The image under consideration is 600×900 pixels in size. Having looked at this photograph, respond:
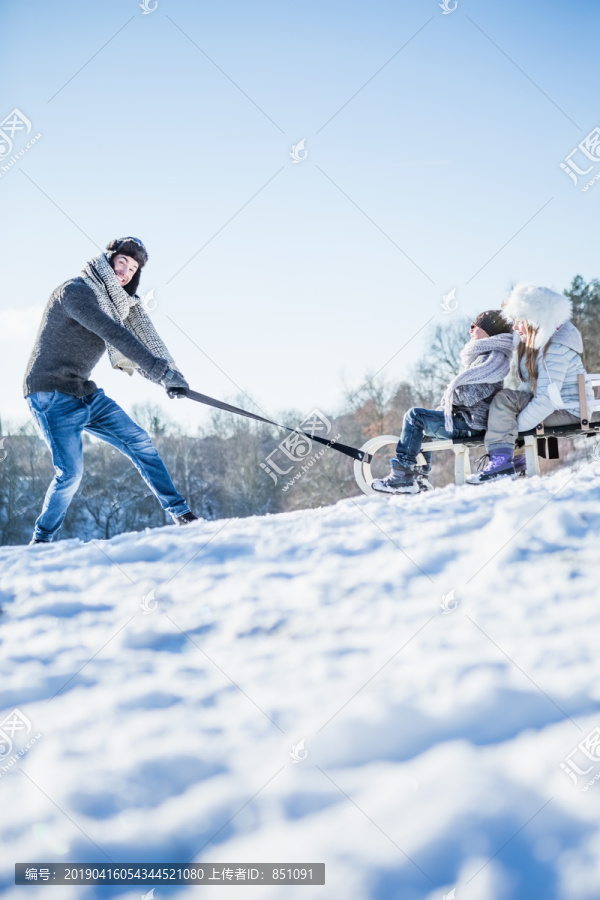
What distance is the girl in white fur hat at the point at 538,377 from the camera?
157 inches

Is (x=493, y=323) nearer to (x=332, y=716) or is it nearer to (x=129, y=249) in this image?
(x=129, y=249)

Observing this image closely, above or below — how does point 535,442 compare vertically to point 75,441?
below

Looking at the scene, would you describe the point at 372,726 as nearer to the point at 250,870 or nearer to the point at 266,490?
the point at 250,870

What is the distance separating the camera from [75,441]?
11.6ft

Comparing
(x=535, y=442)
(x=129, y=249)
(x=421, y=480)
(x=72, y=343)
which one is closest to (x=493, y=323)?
(x=535, y=442)

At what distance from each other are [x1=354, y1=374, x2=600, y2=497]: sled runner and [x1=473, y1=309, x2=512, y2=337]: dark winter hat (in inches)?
24.8

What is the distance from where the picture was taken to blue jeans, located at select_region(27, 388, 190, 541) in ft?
11.3

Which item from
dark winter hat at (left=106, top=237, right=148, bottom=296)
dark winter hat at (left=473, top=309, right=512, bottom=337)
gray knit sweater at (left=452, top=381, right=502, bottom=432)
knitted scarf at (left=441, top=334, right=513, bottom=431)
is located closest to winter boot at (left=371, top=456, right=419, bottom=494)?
knitted scarf at (left=441, top=334, right=513, bottom=431)

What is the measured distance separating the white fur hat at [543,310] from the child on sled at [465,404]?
255 millimetres

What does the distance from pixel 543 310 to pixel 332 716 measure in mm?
3223

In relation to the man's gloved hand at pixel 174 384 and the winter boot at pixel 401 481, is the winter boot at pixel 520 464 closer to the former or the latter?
the winter boot at pixel 401 481

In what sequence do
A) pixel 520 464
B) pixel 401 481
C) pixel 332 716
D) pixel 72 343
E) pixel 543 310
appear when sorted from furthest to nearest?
1. pixel 520 464
2. pixel 401 481
3. pixel 543 310
4. pixel 72 343
5. pixel 332 716

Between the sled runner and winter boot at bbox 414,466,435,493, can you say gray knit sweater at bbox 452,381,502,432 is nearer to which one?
the sled runner

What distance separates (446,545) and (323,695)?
3.34ft
